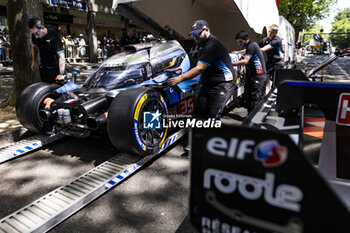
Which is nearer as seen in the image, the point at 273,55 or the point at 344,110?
the point at 344,110

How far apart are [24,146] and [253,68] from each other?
395cm

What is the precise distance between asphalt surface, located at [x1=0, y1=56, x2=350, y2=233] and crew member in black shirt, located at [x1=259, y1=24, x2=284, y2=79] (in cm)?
345

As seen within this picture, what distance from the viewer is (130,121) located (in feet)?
10.0

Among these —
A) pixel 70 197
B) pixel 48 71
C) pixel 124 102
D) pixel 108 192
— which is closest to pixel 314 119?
pixel 124 102

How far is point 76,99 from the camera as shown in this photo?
3598 millimetres

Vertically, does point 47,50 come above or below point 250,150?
above

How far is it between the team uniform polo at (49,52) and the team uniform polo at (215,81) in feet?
9.17

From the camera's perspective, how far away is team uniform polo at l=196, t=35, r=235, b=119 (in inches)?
135

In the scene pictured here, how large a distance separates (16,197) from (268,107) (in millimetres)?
2977

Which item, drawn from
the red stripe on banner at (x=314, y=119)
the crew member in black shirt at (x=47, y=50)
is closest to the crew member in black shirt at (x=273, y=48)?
the red stripe on banner at (x=314, y=119)

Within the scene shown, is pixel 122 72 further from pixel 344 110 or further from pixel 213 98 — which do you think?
pixel 344 110

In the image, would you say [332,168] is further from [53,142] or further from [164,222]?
[53,142]

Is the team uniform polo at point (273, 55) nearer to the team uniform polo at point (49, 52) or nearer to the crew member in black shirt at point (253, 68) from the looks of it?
the crew member in black shirt at point (253, 68)

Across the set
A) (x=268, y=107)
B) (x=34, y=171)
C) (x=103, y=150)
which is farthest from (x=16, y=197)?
(x=268, y=107)
